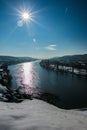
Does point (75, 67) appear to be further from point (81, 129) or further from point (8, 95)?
point (81, 129)

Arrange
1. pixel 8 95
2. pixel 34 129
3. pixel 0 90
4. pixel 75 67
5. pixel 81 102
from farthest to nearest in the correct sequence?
pixel 75 67
pixel 81 102
pixel 0 90
pixel 8 95
pixel 34 129

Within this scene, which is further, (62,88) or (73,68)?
(73,68)

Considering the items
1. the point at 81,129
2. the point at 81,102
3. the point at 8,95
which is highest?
the point at 81,129

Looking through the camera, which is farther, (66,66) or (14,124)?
(66,66)

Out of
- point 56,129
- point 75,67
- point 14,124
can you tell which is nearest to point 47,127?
point 56,129

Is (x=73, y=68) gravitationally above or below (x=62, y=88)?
above

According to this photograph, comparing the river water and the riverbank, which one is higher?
the riverbank

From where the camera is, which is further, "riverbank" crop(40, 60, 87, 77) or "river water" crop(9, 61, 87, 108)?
"riverbank" crop(40, 60, 87, 77)

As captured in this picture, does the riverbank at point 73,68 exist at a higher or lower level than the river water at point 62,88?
higher

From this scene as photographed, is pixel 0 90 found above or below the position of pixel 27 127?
below

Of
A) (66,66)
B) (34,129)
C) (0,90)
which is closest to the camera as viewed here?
(34,129)

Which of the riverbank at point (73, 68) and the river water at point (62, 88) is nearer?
the river water at point (62, 88)
